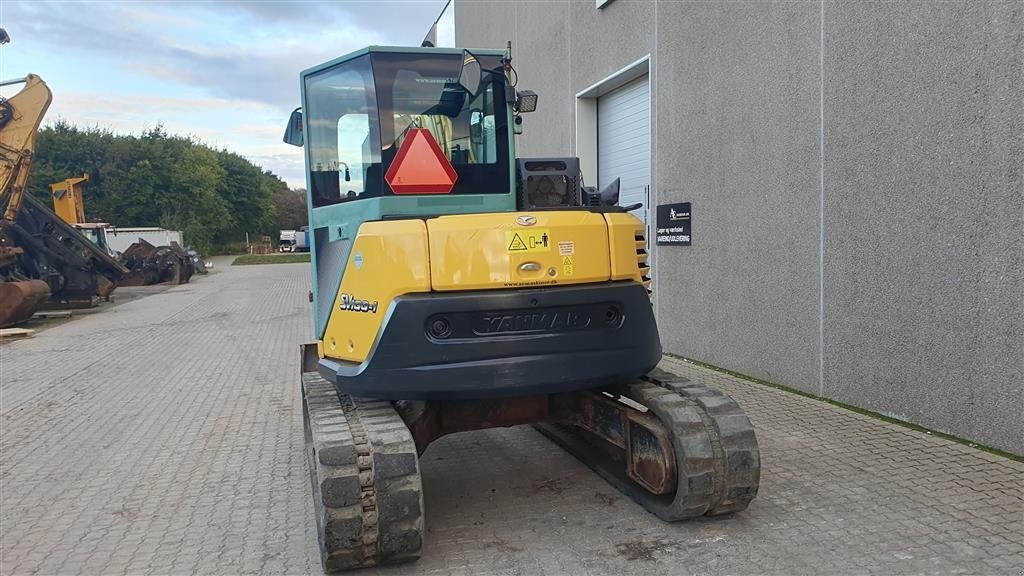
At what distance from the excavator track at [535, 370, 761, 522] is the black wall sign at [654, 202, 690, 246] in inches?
185

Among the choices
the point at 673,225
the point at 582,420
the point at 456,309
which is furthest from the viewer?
the point at 673,225

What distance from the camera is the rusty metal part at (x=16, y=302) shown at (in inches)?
546

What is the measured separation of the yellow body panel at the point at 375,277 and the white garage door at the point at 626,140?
19.8 ft

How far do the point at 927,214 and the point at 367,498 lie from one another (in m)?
4.64

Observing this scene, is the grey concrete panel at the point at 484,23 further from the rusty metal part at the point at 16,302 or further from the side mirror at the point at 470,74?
the side mirror at the point at 470,74

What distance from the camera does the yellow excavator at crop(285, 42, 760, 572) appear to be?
3646mm

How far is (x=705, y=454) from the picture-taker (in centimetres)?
382

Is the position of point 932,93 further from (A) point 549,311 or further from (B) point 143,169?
(B) point 143,169

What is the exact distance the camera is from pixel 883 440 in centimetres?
534

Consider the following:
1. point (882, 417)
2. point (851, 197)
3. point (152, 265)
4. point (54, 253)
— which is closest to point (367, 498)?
point (882, 417)

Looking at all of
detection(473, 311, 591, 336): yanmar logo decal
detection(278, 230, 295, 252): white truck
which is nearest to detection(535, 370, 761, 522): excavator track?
detection(473, 311, 591, 336): yanmar logo decal

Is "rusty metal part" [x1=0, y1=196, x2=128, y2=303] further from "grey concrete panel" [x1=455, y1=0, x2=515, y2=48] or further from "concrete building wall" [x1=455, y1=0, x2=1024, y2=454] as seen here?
"concrete building wall" [x1=455, y1=0, x2=1024, y2=454]

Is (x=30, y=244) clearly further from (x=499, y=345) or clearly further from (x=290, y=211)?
(x=290, y=211)

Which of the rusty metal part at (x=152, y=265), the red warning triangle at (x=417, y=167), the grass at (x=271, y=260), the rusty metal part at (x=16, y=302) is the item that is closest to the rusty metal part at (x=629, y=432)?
the red warning triangle at (x=417, y=167)
